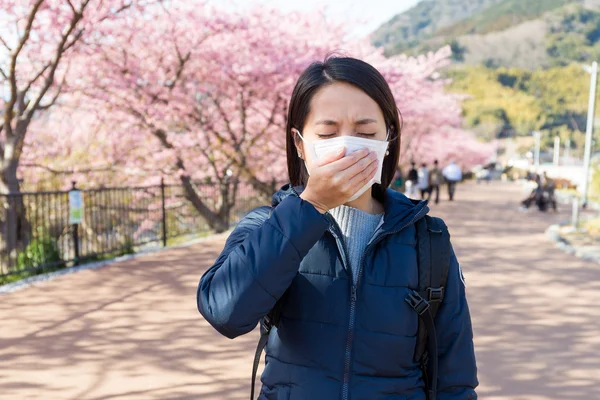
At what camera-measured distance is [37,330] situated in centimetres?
518

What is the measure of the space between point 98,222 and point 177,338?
6.67 meters

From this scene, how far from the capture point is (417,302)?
1423 millimetres

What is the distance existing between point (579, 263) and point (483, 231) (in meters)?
4.30

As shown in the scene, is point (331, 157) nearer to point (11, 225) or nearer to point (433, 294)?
point (433, 294)


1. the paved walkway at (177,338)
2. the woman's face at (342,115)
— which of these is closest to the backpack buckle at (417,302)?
the woman's face at (342,115)

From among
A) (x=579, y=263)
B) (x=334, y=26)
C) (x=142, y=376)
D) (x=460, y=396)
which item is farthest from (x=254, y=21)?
(x=460, y=396)

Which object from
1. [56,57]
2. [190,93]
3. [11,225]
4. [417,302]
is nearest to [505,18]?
[190,93]

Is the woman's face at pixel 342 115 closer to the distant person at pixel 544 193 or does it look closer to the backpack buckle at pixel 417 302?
the backpack buckle at pixel 417 302

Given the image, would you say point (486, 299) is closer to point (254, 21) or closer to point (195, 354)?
point (195, 354)

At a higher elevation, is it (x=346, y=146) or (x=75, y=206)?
(x=346, y=146)

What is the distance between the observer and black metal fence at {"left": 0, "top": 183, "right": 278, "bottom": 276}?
8.01m

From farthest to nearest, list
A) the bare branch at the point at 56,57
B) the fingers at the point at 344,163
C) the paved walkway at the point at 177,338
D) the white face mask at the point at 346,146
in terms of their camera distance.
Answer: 1. the bare branch at the point at 56,57
2. the paved walkway at the point at 177,338
3. the white face mask at the point at 346,146
4. the fingers at the point at 344,163

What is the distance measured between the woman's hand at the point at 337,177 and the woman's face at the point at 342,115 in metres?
0.12

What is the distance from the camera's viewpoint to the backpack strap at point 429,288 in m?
1.46
